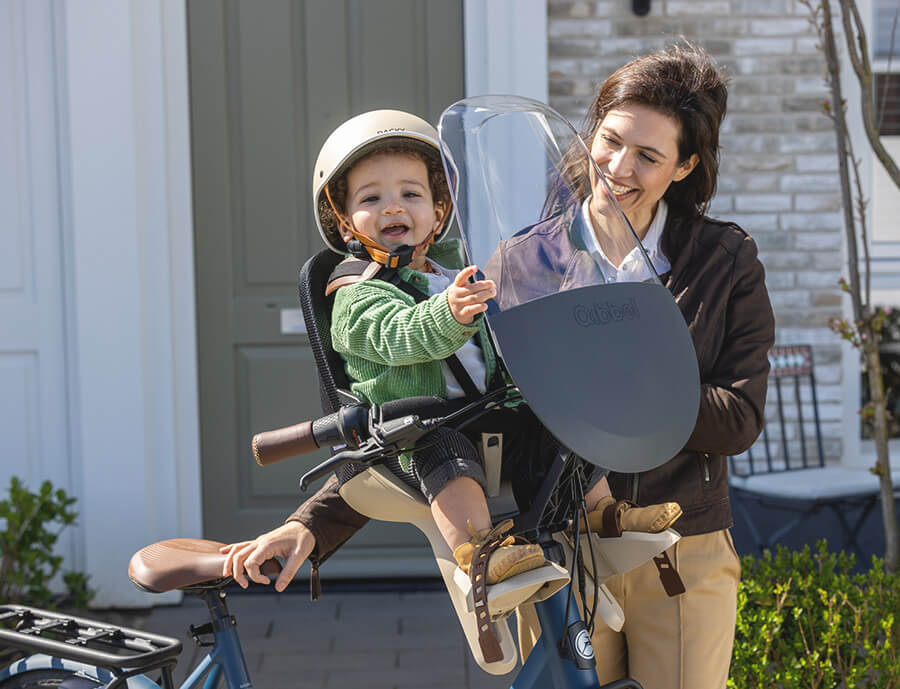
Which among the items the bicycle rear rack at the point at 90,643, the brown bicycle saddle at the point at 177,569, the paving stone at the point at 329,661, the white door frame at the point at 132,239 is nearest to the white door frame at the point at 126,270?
the white door frame at the point at 132,239

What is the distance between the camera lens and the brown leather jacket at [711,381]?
5.60ft

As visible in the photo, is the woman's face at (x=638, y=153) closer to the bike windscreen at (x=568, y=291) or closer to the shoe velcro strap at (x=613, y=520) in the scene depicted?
the bike windscreen at (x=568, y=291)

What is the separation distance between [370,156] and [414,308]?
36 centimetres

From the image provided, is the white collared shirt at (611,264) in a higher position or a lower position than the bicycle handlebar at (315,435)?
higher

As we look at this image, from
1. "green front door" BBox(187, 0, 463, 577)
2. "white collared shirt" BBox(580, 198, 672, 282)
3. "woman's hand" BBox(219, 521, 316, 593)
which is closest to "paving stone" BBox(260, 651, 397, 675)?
"green front door" BBox(187, 0, 463, 577)

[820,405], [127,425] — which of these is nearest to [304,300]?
[127,425]

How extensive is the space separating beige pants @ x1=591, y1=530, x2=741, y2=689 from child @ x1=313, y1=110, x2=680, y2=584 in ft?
1.03

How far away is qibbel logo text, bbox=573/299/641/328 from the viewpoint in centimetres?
127

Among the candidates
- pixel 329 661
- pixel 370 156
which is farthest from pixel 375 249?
pixel 329 661

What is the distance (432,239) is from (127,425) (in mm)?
2822

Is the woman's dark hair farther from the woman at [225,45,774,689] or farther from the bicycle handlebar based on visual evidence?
the bicycle handlebar

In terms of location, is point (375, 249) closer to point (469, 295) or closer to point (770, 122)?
point (469, 295)

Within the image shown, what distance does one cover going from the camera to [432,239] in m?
1.80

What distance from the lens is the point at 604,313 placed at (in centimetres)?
128
